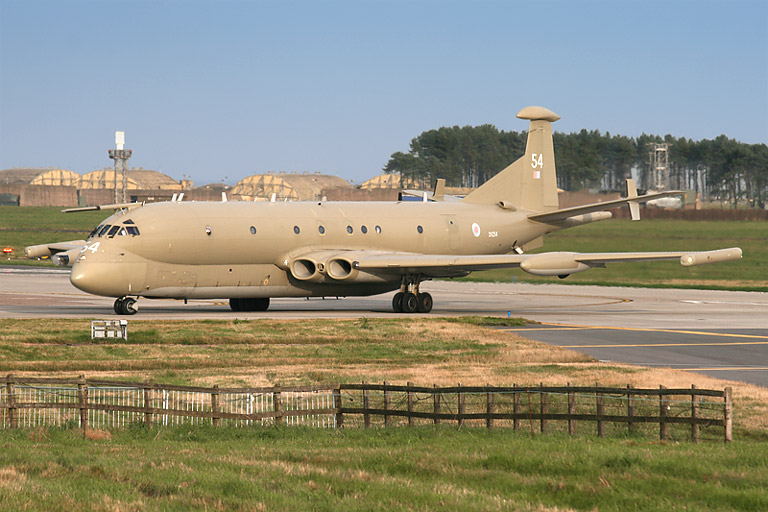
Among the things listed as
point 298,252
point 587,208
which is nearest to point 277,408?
point 298,252

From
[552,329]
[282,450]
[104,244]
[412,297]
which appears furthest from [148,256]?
[282,450]

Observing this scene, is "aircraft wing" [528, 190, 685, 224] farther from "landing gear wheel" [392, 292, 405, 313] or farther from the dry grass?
the dry grass

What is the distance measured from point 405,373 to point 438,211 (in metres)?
20.3

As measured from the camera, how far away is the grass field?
11.8 meters

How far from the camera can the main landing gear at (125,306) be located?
37.1 meters

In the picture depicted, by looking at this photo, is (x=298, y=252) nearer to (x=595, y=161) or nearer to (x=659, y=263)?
(x=659, y=263)

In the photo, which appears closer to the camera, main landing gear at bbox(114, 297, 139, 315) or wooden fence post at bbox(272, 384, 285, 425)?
wooden fence post at bbox(272, 384, 285, 425)

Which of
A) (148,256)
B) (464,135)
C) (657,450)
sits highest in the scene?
(464,135)

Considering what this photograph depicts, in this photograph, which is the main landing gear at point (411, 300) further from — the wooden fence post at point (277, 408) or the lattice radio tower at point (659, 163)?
the lattice radio tower at point (659, 163)

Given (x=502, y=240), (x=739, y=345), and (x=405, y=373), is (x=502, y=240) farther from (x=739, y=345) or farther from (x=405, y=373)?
(x=405, y=373)

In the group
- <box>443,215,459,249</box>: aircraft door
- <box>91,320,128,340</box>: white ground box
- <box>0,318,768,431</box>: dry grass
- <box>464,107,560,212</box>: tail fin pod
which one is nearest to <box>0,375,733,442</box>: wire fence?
<box>0,318,768,431</box>: dry grass

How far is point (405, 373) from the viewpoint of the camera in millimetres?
24000

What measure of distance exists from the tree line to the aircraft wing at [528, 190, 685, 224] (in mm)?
87557

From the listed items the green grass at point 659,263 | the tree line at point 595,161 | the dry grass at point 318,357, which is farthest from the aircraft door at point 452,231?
the tree line at point 595,161
